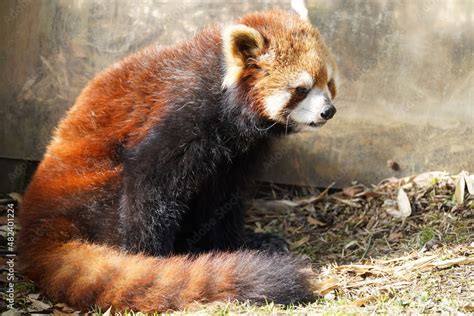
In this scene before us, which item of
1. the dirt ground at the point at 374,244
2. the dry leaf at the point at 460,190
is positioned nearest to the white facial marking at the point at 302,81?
the dirt ground at the point at 374,244

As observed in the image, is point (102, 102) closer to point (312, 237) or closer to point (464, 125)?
point (312, 237)

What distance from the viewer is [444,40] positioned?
7.35 meters

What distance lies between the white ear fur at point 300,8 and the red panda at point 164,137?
26cm

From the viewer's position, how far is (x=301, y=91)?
239 inches

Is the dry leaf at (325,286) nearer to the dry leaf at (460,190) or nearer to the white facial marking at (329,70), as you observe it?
the white facial marking at (329,70)

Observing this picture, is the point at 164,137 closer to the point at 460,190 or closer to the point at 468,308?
the point at 468,308

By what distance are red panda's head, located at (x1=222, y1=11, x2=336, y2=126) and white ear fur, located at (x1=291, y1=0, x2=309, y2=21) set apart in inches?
21.7

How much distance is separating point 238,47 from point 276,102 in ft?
1.84

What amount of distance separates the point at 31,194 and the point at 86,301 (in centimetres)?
134

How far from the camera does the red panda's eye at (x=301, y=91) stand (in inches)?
238

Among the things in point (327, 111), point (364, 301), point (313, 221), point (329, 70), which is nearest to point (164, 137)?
point (327, 111)

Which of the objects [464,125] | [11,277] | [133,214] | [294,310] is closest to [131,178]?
[133,214]

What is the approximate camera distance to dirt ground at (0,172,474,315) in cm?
518

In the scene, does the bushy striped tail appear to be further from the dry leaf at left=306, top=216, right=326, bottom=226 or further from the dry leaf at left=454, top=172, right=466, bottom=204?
the dry leaf at left=454, top=172, right=466, bottom=204
